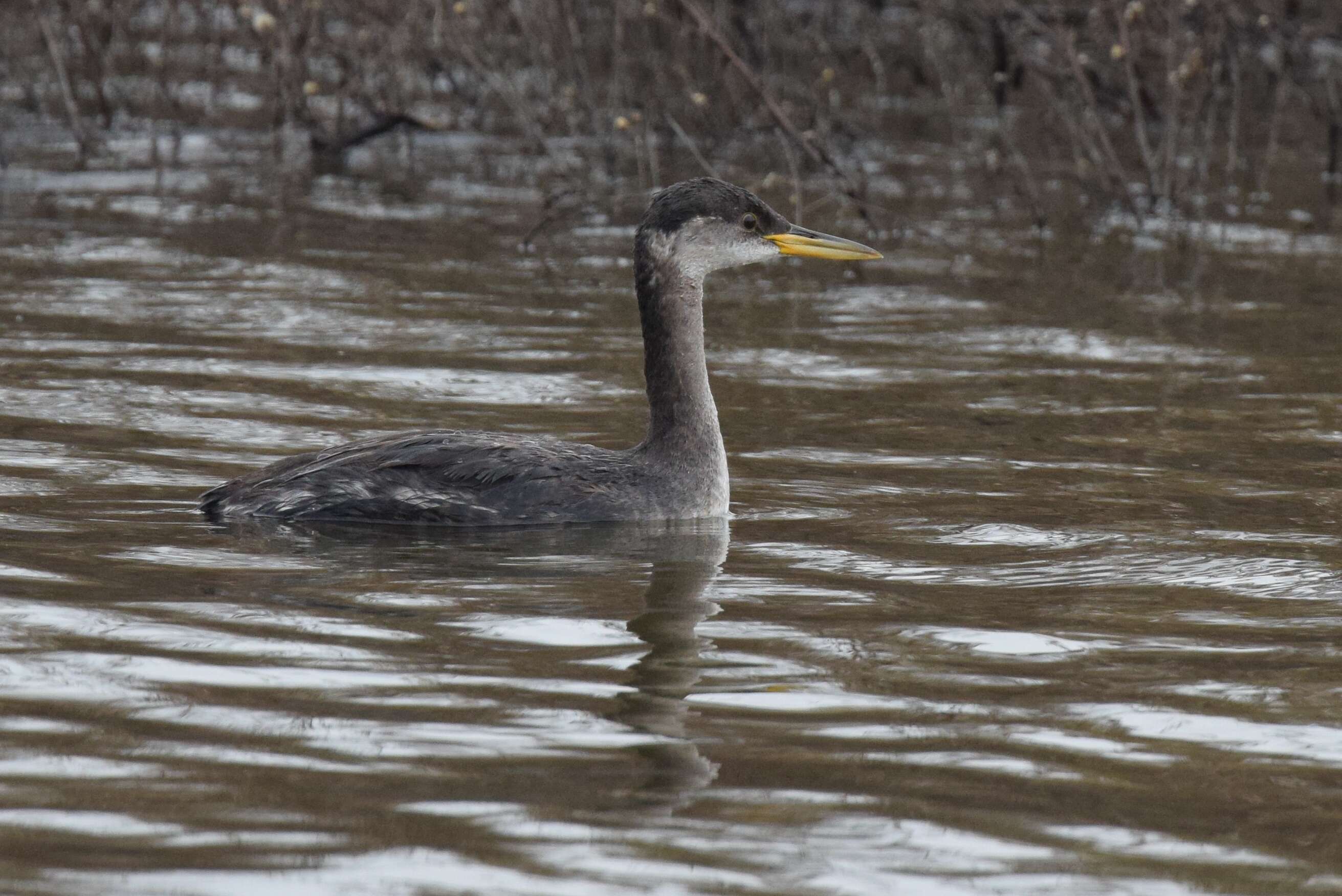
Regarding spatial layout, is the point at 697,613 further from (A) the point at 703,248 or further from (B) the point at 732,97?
(B) the point at 732,97

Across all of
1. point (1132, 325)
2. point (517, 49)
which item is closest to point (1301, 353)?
point (1132, 325)

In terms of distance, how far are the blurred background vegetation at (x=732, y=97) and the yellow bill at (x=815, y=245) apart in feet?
17.9

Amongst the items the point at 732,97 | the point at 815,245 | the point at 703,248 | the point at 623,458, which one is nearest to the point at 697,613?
the point at 623,458

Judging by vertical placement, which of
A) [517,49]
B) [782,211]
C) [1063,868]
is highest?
[517,49]

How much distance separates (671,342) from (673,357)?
0.23 feet

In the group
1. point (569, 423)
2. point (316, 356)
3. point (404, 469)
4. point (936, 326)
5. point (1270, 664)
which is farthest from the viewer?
point (936, 326)

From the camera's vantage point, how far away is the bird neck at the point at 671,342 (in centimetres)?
812

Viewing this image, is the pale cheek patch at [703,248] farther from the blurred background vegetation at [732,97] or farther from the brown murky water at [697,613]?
the blurred background vegetation at [732,97]

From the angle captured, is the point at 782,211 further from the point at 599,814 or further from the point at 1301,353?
the point at 599,814

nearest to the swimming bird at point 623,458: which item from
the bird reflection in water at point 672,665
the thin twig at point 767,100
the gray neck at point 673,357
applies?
the gray neck at point 673,357

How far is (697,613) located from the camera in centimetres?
647

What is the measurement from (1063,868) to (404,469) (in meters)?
3.84

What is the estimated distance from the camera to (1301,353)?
37.1 ft

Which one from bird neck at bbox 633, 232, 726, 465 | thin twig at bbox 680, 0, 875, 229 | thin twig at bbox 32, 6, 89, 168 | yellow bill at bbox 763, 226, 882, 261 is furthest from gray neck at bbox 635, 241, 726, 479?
thin twig at bbox 32, 6, 89, 168
